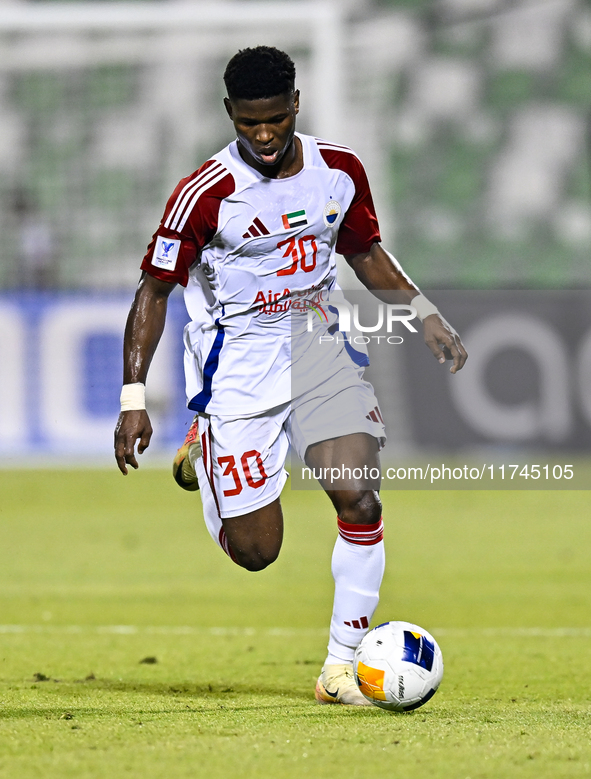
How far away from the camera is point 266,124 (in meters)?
4.44

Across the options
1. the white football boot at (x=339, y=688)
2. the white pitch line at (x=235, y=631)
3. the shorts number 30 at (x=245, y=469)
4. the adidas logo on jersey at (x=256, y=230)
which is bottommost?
the white pitch line at (x=235, y=631)

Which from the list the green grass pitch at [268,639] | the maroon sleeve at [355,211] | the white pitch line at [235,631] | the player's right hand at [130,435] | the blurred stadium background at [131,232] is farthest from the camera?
the blurred stadium background at [131,232]

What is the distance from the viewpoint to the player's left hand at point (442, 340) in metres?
4.73

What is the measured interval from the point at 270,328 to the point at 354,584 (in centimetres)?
108

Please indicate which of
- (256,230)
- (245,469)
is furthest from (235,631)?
(256,230)

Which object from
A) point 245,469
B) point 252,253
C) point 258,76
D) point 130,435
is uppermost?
point 258,76

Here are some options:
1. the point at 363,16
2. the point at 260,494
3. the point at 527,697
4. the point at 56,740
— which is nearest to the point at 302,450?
the point at 260,494

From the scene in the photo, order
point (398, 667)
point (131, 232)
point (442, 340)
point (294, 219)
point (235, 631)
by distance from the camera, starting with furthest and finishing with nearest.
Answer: point (131, 232) → point (235, 631) → point (442, 340) → point (294, 219) → point (398, 667)

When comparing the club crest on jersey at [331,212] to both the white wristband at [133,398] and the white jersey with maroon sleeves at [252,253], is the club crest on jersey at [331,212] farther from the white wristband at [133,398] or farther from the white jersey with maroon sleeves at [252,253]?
the white wristband at [133,398]

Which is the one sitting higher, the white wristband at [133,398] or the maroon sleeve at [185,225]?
the maroon sleeve at [185,225]

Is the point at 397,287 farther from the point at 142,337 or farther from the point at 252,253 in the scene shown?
the point at 142,337

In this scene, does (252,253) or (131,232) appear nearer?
(252,253)

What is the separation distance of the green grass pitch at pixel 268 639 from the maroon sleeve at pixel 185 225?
5.34 feet

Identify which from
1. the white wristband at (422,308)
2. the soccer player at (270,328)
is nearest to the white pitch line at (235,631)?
the soccer player at (270,328)
